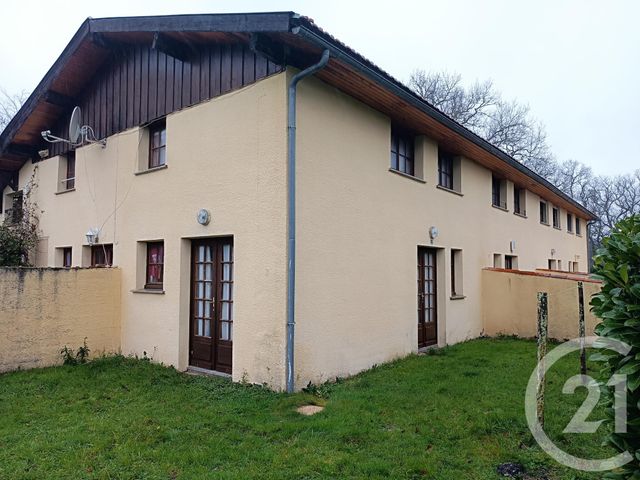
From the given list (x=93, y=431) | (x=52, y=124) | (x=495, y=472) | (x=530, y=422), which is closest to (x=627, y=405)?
(x=495, y=472)

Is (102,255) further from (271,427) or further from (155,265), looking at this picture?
(271,427)

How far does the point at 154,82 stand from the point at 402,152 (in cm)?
503

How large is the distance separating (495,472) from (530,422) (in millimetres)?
1173

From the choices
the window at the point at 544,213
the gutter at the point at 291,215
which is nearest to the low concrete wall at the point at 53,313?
the gutter at the point at 291,215

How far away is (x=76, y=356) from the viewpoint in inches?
302

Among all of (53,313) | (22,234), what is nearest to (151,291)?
(53,313)

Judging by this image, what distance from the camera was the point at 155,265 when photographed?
8.12 m

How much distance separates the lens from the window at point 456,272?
10.4 m

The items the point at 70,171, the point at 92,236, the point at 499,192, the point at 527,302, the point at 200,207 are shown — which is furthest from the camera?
the point at 499,192

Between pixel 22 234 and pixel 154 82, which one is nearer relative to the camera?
pixel 154 82

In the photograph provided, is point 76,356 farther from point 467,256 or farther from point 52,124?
point 467,256

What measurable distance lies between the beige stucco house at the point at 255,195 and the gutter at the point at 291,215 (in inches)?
1.1

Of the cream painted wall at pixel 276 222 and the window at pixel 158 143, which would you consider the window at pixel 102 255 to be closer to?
the cream painted wall at pixel 276 222

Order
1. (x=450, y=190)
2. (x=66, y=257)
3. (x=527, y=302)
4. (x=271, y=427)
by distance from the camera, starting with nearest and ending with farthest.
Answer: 1. (x=271, y=427)
2. (x=450, y=190)
3. (x=66, y=257)
4. (x=527, y=302)
